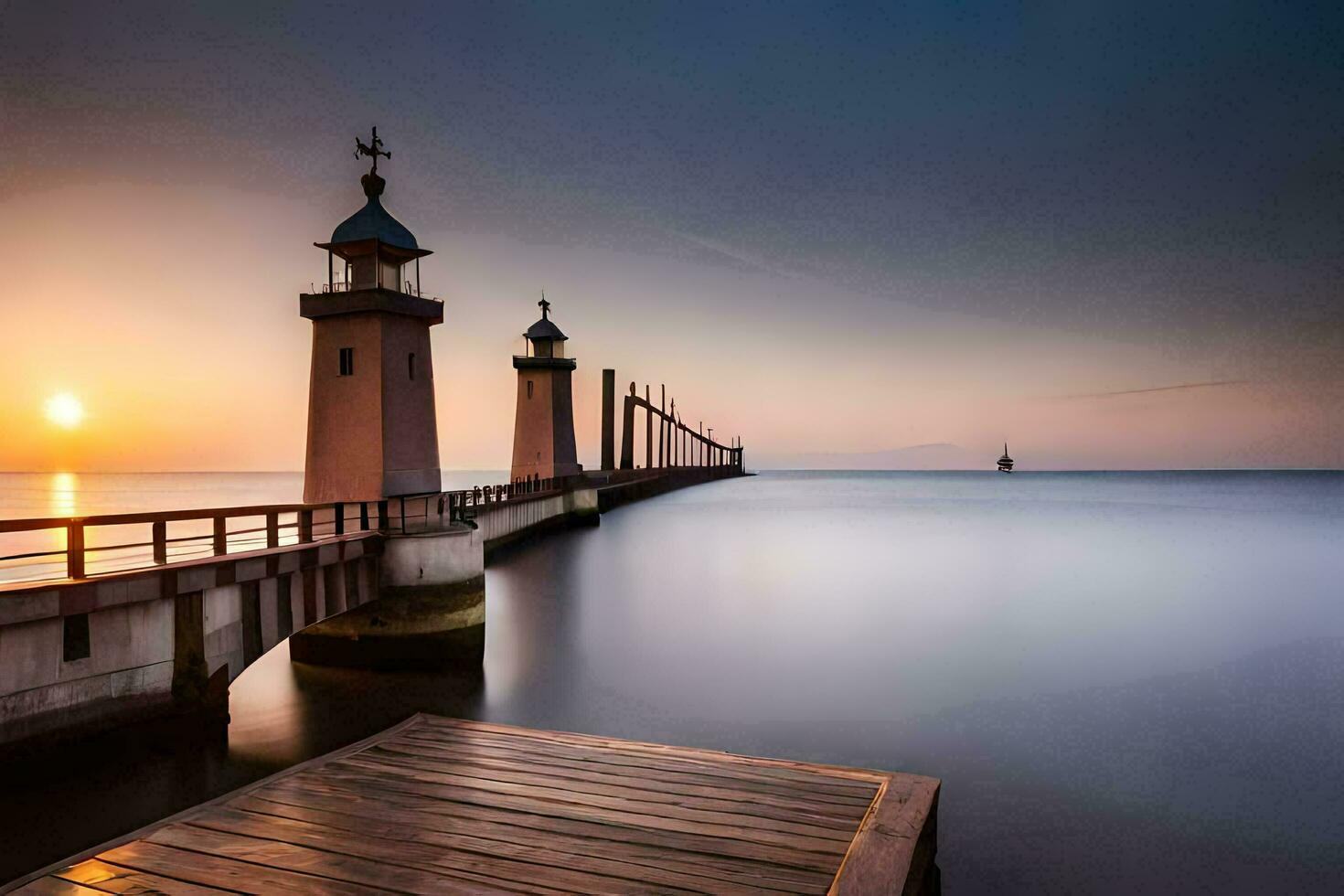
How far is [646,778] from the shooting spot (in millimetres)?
4484

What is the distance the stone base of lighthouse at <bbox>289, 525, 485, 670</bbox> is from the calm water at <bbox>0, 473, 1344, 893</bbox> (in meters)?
0.33

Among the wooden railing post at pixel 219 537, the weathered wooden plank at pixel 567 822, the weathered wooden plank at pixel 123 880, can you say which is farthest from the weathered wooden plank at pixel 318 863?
the wooden railing post at pixel 219 537

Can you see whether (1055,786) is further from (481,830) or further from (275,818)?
(275,818)

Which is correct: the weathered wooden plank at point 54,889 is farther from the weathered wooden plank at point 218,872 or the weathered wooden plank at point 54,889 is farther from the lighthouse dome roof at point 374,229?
the lighthouse dome roof at point 374,229

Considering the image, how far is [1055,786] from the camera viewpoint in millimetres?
8055

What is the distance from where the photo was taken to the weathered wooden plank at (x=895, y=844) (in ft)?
10.8

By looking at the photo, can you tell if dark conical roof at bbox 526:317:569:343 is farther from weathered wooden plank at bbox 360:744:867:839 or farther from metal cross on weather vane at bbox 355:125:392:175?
weathered wooden plank at bbox 360:744:867:839

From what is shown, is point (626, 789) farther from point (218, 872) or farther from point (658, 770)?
point (218, 872)

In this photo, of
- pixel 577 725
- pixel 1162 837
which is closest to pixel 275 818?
pixel 577 725

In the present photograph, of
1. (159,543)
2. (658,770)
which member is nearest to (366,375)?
(159,543)

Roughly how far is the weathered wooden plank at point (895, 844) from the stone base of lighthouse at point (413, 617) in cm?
767

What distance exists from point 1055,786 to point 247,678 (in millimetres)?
10510

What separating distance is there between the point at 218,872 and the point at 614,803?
1911mm

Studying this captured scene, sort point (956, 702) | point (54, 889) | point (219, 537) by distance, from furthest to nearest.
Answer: point (956, 702) < point (219, 537) < point (54, 889)
